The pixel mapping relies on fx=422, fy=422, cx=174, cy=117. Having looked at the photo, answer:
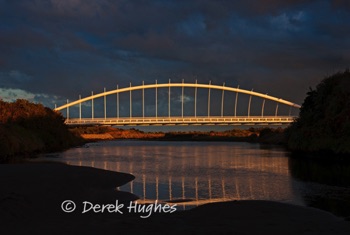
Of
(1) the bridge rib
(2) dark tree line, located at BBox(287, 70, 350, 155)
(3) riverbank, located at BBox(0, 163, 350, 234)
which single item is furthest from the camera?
(1) the bridge rib

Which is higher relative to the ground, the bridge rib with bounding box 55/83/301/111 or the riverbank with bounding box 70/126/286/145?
the bridge rib with bounding box 55/83/301/111

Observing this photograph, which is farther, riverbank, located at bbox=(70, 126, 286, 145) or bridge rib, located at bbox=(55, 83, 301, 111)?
bridge rib, located at bbox=(55, 83, 301, 111)

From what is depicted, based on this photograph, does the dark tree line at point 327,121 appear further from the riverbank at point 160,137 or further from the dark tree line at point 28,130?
the riverbank at point 160,137

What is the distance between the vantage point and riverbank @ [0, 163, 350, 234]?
898 cm

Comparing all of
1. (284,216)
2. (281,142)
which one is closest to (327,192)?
(284,216)

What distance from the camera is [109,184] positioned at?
1742cm

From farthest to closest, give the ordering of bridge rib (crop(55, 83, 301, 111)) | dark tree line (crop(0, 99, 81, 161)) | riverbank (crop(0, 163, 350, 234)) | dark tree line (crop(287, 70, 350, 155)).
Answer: bridge rib (crop(55, 83, 301, 111))
dark tree line (crop(0, 99, 81, 161))
dark tree line (crop(287, 70, 350, 155))
riverbank (crop(0, 163, 350, 234))

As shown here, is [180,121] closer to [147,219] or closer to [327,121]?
[327,121]

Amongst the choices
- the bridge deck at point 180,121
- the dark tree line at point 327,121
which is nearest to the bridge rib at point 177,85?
the bridge deck at point 180,121

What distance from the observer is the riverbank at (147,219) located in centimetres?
898

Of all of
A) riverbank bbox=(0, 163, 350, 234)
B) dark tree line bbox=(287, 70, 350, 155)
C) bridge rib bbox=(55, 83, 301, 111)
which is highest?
bridge rib bbox=(55, 83, 301, 111)

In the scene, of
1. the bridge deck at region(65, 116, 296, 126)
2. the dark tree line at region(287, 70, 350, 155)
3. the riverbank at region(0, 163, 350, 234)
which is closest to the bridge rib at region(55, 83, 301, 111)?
the bridge deck at region(65, 116, 296, 126)

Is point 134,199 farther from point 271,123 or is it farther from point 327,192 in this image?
point 271,123

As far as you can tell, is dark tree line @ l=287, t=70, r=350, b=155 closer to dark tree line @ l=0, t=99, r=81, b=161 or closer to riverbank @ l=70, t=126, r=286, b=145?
dark tree line @ l=0, t=99, r=81, b=161
